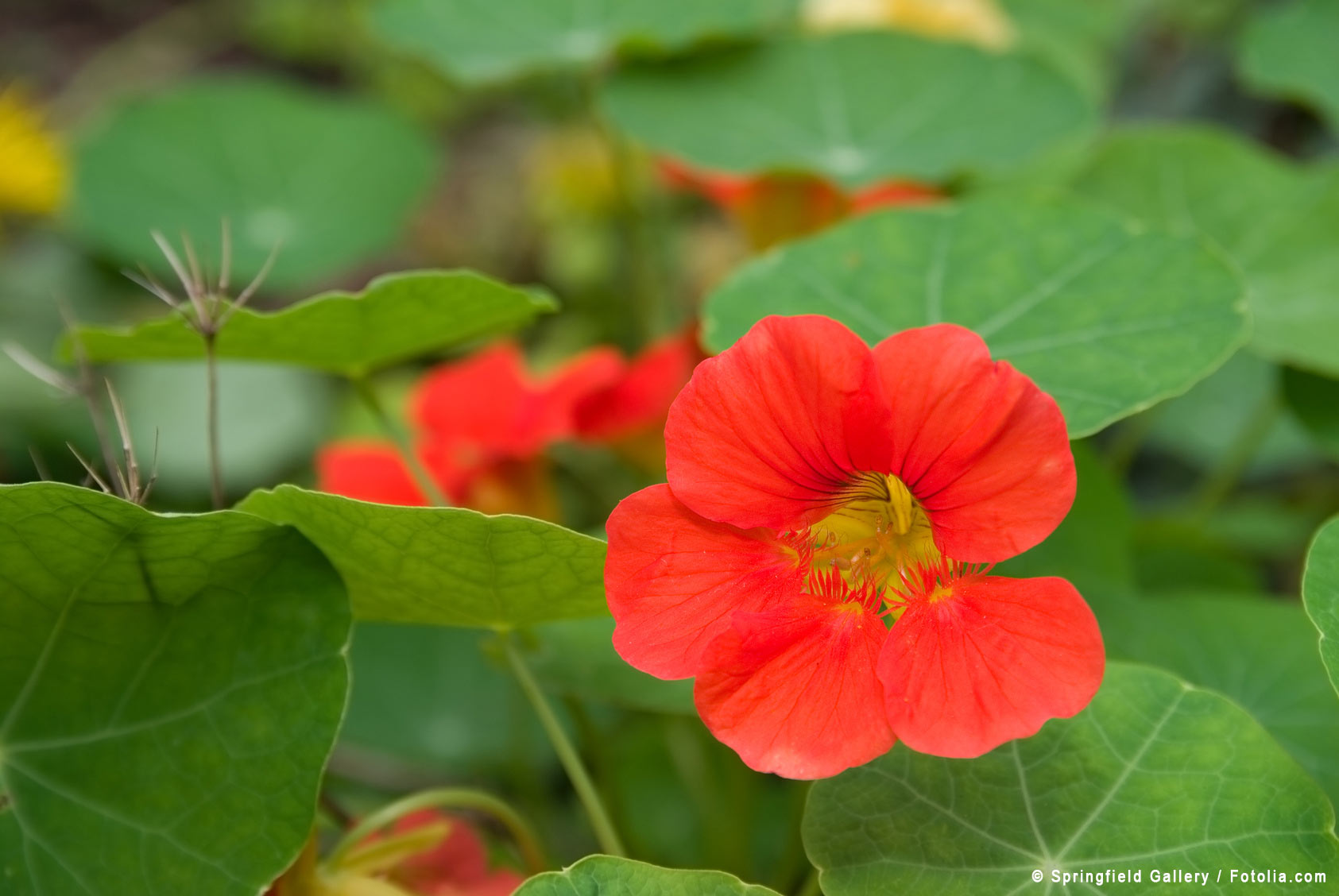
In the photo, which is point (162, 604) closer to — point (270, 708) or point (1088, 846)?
point (270, 708)

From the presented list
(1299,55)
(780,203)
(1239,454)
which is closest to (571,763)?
(780,203)

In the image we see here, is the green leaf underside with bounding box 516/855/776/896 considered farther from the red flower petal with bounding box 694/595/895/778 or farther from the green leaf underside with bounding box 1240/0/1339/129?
the green leaf underside with bounding box 1240/0/1339/129

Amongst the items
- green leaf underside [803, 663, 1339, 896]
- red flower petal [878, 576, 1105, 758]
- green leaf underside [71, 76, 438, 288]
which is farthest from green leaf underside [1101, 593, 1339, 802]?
green leaf underside [71, 76, 438, 288]

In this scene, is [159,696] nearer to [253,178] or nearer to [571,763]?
[571,763]

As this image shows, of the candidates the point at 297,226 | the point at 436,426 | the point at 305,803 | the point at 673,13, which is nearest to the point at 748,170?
the point at 673,13

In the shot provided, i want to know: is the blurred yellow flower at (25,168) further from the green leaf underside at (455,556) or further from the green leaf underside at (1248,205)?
the green leaf underside at (1248,205)

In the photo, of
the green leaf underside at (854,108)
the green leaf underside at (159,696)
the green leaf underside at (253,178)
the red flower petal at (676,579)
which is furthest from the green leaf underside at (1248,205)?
the green leaf underside at (253,178)
